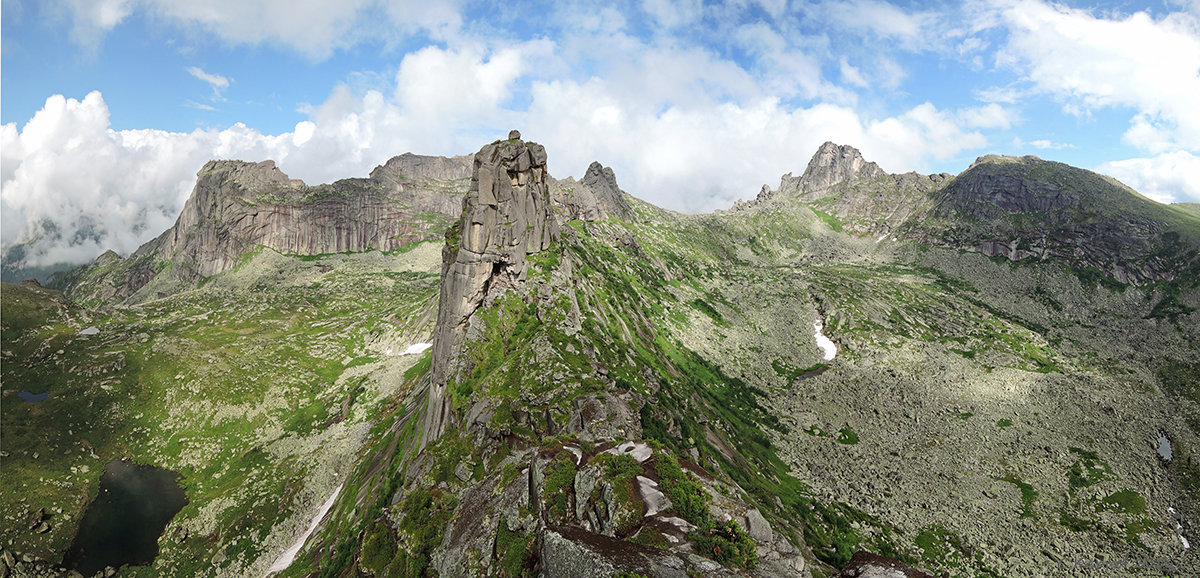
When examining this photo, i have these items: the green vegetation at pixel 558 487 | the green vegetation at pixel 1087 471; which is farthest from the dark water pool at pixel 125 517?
the green vegetation at pixel 1087 471

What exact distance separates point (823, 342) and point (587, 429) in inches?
4686

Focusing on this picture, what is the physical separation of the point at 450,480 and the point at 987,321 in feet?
632

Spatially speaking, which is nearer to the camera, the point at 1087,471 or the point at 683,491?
the point at 683,491

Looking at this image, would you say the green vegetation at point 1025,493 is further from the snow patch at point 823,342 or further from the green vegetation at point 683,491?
the green vegetation at point 683,491

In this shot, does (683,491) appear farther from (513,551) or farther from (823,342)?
(823,342)

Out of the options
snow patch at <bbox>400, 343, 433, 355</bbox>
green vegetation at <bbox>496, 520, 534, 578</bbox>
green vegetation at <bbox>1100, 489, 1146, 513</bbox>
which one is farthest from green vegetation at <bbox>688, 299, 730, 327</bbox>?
green vegetation at <bbox>496, 520, 534, 578</bbox>

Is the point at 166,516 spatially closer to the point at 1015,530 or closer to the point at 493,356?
the point at 493,356

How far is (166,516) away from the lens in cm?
7981

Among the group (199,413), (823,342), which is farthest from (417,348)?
(823,342)

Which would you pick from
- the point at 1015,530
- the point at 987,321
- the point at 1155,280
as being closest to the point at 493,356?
the point at 1015,530

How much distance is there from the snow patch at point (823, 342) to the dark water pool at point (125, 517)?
15370cm

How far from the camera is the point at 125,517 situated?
7900 centimetres

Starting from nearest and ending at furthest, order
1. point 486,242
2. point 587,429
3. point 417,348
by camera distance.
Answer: point 587,429
point 486,242
point 417,348

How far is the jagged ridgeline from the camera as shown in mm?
25344
